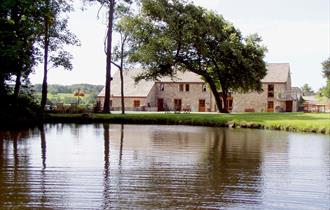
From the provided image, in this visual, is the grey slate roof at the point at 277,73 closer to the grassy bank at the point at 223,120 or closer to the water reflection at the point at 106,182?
the grassy bank at the point at 223,120

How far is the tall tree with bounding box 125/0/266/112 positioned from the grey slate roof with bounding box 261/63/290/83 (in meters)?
17.9

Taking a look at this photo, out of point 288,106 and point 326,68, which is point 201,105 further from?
point 326,68

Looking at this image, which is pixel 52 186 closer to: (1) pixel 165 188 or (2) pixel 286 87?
(1) pixel 165 188

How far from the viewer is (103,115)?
1492 inches

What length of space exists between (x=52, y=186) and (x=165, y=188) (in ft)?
7.89

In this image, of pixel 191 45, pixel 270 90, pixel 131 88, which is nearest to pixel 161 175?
pixel 191 45

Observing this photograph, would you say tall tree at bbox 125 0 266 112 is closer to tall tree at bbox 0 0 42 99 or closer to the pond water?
tall tree at bbox 0 0 42 99

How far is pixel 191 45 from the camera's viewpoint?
45.2 metres

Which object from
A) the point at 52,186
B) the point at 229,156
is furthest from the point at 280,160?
the point at 52,186

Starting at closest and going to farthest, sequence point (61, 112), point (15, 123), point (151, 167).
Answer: point (151, 167) < point (15, 123) < point (61, 112)

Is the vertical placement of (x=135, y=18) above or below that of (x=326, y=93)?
above

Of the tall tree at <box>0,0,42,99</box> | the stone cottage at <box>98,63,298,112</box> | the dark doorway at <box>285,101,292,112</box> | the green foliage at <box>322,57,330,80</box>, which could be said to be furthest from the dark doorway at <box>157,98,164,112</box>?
the green foliage at <box>322,57,330,80</box>

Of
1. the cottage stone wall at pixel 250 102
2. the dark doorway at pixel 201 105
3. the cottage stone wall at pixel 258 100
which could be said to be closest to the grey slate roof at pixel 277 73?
the cottage stone wall at pixel 258 100

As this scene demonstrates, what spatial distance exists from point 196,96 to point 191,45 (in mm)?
22733
